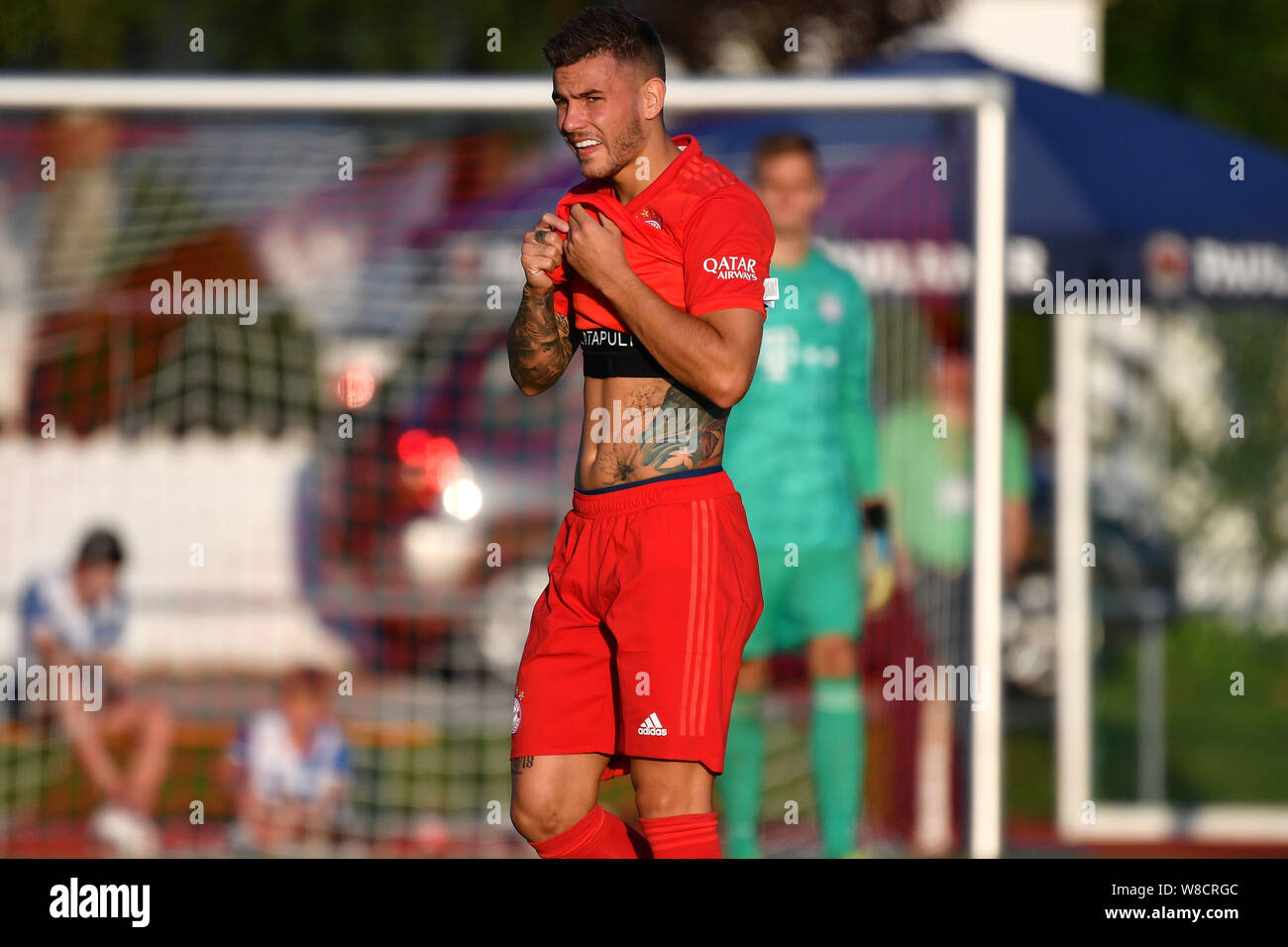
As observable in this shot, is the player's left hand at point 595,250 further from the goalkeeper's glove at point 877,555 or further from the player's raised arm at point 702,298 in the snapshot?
the goalkeeper's glove at point 877,555

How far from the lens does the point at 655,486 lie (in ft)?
11.0

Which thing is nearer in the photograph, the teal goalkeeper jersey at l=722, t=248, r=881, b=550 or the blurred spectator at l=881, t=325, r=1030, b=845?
the teal goalkeeper jersey at l=722, t=248, r=881, b=550

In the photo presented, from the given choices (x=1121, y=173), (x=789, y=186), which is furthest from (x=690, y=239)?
(x=1121, y=173)

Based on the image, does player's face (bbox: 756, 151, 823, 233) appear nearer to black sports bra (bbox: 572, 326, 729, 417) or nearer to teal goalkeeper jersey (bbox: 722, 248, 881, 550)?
teal goalkeeper jersey (bbox: 722, 248, 881, 550)

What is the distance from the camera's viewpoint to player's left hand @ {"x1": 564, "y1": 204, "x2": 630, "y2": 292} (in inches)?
126

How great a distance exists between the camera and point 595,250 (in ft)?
10.5

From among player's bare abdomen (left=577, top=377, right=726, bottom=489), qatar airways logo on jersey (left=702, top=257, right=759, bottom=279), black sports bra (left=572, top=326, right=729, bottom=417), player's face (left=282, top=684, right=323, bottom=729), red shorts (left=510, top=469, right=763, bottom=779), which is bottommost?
player's face (left=282, top=684, right=323, bottom=729)

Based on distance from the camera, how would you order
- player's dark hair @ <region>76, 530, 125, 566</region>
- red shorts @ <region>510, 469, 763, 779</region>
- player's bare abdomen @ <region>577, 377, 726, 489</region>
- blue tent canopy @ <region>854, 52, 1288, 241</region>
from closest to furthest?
1. red shorts @ <region>510, 469, 763, 779</region>
2. player's bare abdomen @ <region>577, 377, 726, 489</region>
3. player's dark hair @ <region>76, 530, 125, 566</region>
4. blue tent canopy @ <region>854, 52, 1288, 241</region>

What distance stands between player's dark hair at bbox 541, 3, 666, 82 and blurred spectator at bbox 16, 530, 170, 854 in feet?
14.5

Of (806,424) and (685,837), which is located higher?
(806,424)

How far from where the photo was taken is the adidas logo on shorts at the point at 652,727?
3.25 meters

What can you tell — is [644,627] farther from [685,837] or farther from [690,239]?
[690,239]

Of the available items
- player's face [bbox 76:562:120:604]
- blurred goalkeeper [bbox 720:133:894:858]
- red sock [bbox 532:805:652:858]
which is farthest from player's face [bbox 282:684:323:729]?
red sock [bbox 532:805:652:858]

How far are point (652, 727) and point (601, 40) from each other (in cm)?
146
